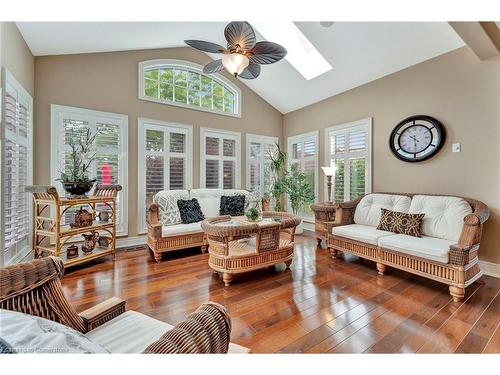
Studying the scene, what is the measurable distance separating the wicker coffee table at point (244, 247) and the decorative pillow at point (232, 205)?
129cm

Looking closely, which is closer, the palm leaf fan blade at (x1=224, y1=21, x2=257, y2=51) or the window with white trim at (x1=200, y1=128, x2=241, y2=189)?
the palm leaf fan blade at (x1=224, y1=21, x2=257, y2=51)

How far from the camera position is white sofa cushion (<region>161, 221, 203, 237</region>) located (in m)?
3.60

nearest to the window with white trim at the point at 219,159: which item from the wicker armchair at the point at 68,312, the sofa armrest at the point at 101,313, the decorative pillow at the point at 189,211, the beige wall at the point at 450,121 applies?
the decorative pillow at the point at 189,211

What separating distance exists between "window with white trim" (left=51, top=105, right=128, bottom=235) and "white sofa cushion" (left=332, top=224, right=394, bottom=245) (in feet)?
11.7

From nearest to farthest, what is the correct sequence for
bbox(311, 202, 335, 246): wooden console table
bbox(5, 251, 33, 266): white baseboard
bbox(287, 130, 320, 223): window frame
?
1. bbox(5, 251, 33, 266): white baseboard
2. bbox(311, 202, 335, 246): wooden console table
3. bbox(287, 130, 320, 223): window frame

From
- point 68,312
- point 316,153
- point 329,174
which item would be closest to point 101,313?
point 68,312

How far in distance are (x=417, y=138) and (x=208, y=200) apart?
3.58 meters

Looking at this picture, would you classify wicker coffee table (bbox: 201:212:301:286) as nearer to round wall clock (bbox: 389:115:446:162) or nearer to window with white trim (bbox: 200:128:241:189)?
window with white trim (bbox: 200:128:241:189)

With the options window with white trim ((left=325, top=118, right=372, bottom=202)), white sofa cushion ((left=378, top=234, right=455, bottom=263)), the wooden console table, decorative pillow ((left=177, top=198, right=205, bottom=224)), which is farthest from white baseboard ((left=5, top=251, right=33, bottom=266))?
window with white trim ((left=325, top=118, right=372, bottom=202))

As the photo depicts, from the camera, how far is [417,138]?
11.9 ft

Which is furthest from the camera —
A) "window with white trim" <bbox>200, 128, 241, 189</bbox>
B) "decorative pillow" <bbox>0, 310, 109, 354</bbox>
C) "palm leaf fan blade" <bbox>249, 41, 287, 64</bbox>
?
"window with white trim" <bbox>200, 128, 241, 189</bbox>

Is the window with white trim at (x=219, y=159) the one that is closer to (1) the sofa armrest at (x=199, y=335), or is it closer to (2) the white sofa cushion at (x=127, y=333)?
(2) the white sofa cushion at (x=127, y=333)

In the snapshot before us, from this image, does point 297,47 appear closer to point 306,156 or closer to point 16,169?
point 306,156
